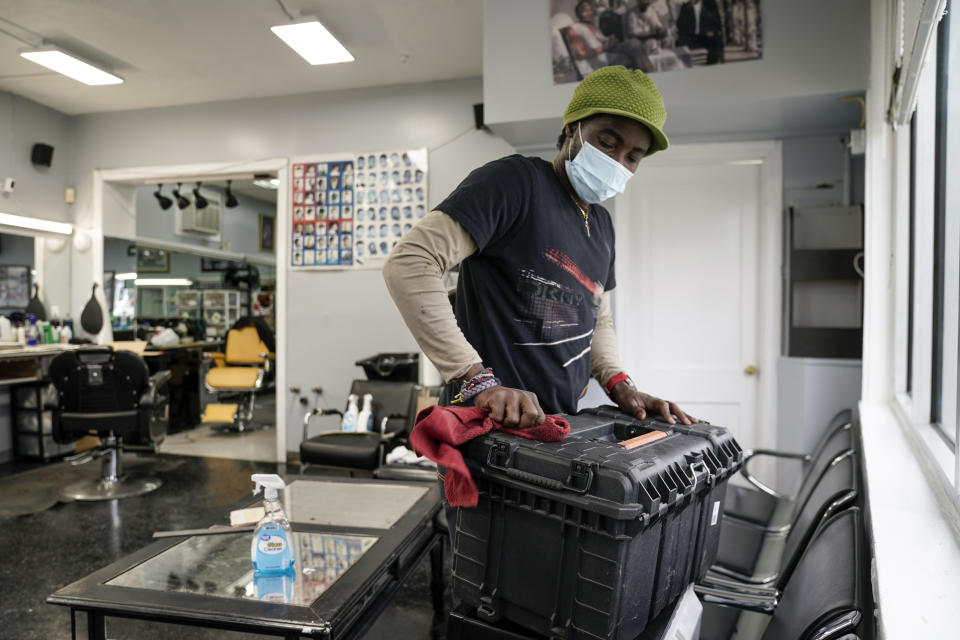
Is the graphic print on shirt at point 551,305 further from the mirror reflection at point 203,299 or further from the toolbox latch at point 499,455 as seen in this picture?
the mirror reflection at point 203,299

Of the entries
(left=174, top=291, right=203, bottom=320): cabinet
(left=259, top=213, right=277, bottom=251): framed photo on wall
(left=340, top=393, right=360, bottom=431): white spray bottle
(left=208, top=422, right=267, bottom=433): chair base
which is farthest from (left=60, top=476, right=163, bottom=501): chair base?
(left=259, top=213, right=277, bottom=251): framed photo on wall

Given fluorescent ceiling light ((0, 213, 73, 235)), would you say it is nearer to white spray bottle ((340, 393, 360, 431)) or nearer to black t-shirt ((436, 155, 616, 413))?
white spray bottle ((340, 393, 360, 431))

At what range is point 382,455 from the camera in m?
3.80

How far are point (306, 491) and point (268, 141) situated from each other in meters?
3.84

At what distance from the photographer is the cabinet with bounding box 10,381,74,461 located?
5.14m

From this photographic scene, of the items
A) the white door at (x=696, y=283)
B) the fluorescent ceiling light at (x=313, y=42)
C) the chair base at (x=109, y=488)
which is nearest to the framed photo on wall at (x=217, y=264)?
the chair base at (x=109, y=488)

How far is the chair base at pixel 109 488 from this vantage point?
4.17 m

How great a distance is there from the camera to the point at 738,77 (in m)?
3.10

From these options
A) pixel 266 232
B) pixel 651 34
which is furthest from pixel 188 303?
pixel 651 34

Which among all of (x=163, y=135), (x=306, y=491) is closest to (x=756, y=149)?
(x=306, y=491)

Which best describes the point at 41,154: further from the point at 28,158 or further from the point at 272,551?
the point at 272,551

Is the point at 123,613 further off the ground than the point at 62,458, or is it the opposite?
the point at 123,613

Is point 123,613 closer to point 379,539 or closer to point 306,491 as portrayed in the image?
point 379,539

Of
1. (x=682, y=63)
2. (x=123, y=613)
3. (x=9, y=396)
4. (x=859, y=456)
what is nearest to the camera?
(x=123, y=613)
